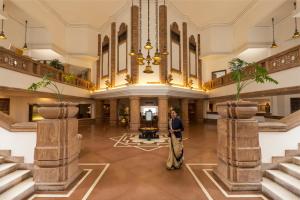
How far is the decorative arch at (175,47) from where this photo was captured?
1422 centimetres

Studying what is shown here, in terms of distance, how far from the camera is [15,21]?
12242 mm

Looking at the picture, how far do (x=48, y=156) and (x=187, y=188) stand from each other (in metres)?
3.14

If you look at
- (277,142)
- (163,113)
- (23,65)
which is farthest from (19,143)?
(163,113)

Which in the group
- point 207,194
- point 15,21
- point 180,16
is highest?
point 180,16


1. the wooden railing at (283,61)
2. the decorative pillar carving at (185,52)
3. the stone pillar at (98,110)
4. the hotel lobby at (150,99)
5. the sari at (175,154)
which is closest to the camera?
the hotel lobby at (150,99)

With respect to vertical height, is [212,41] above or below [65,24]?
below

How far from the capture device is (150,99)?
16.0 metres

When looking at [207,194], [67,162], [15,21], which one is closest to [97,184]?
[67,162]

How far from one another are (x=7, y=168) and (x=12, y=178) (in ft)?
1.06

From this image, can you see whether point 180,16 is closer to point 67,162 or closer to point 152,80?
point 152,80

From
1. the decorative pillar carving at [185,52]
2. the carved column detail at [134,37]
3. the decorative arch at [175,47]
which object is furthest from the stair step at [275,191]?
the decorative pillar carving at [185,52]

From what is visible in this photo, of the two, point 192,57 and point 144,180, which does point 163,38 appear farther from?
point 144,180

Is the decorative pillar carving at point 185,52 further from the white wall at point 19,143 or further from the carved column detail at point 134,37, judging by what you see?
the white wall at point 19,143

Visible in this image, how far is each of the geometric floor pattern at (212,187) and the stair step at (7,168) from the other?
14.0 ft
